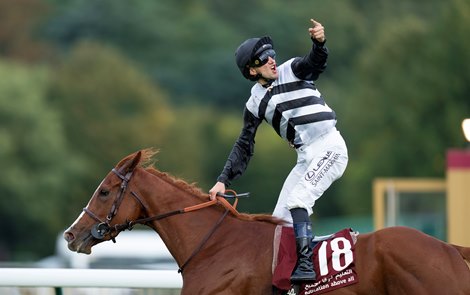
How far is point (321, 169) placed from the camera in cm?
789

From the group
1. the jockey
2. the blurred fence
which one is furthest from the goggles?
Result: the blurred fence

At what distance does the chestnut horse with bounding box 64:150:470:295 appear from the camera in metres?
7.35

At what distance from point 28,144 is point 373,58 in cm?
1634

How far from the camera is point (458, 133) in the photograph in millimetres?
38750

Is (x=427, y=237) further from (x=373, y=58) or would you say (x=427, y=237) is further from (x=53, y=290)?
(x=373, y=58)

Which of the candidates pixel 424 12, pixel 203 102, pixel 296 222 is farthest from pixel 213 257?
pixel 424 12

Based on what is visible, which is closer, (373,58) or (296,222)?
(296,222)

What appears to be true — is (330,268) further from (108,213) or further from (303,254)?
(108,213)

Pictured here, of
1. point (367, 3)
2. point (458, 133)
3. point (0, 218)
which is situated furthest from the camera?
point (367, 3)

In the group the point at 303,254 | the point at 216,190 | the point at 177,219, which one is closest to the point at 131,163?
the point at 177,219

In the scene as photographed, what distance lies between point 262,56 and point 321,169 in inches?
36.5

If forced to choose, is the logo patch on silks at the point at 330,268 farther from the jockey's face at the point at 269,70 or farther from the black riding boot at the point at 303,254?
the jockey's face at the point at 269,70

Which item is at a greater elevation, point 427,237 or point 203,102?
point 427,237

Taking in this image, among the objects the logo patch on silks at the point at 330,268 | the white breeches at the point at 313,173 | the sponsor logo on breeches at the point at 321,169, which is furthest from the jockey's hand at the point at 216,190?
the logo patch on silks at the point at 330,268
